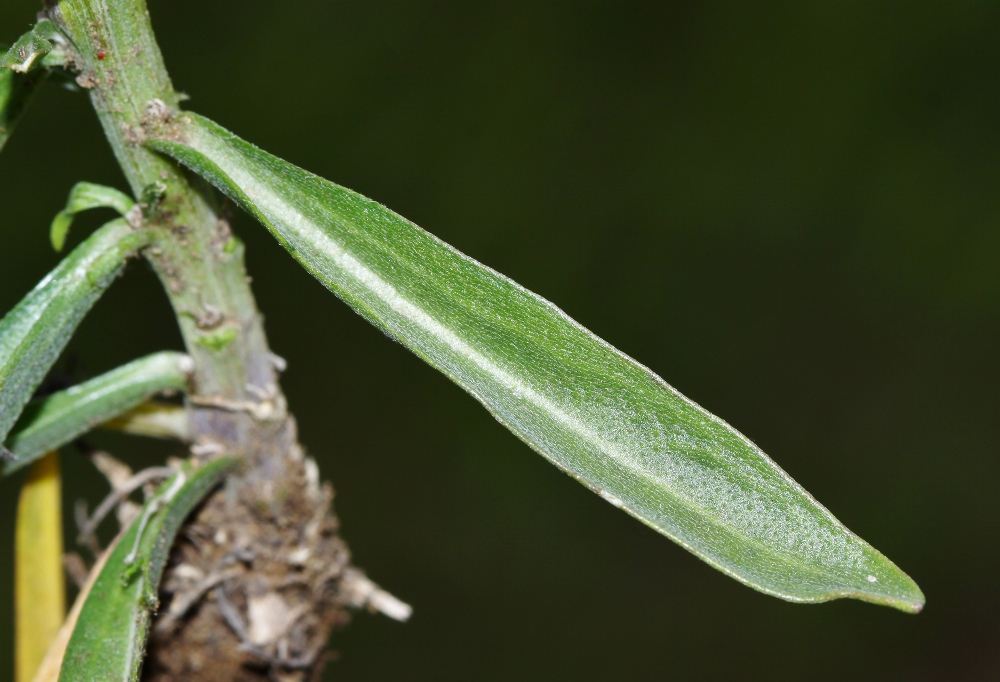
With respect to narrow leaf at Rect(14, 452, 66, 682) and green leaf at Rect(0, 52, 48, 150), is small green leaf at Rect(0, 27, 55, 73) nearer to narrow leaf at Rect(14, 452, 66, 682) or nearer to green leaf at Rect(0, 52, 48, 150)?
green leaf at Rect(0, 52, 48, 150)

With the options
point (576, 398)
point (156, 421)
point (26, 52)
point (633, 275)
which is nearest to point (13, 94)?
point (26, 52)

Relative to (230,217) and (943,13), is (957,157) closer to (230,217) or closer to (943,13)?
(943,13)

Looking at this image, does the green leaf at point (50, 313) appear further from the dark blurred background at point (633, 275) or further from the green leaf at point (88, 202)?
the dark blurred background at point (633, 275)

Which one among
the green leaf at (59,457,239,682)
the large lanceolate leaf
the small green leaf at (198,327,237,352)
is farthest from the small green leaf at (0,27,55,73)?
the green leaf at (59,457,239,682)

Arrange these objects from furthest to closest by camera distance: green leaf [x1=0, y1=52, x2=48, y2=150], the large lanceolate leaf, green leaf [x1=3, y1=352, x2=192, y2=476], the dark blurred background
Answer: the dark blurred background
green leaf [x1=3, y1=352, x2=192, y2=476]
green leaf [x1=0, y1=52, x2=48, y2=150]
the large lanceolate leaf

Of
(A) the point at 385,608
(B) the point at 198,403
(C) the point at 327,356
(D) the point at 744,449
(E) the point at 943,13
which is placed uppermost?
(E) the point at 943,13

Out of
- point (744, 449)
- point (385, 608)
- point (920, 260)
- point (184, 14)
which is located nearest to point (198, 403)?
point (385, 608)

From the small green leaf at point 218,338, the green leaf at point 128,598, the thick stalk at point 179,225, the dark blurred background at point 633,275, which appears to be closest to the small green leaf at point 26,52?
the thick stalk at point 179,225
